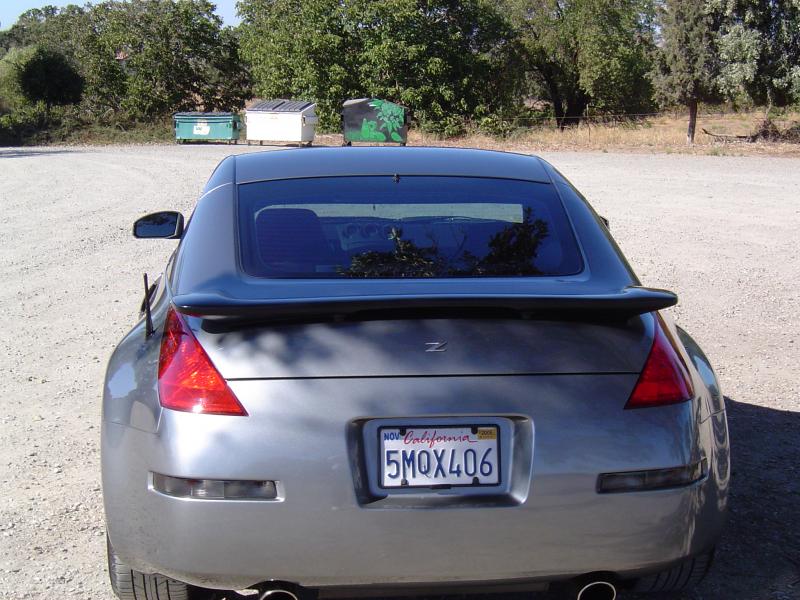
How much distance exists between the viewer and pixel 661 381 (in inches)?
109

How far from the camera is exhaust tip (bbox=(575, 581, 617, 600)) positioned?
2.75 metres

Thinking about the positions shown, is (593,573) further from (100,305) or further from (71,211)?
(71,211)

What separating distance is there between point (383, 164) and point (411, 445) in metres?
1.58

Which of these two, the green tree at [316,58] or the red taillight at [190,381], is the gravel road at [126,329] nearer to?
the red taillight at [190,381]

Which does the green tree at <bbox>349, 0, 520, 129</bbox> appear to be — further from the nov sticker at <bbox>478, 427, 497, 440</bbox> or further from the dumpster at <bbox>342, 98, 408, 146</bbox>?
the nov sticker at <bbox>478, 427, 497, 440</bbox>

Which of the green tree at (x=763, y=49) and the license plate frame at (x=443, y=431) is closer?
the license plate frame at (x=443, y=431)

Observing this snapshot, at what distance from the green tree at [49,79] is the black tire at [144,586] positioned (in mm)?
62045

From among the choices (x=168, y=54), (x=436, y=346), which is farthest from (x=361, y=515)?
(x=168, y=54)

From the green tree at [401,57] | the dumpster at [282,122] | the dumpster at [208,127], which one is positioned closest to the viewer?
the dumpster at [282,122]

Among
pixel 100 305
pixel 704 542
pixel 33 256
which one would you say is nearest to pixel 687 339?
pixel 704 542

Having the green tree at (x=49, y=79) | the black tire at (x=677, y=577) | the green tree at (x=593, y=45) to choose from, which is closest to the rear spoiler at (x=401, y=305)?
the black tire at (x=677, y=577)

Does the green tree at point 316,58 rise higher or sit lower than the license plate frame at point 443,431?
higher

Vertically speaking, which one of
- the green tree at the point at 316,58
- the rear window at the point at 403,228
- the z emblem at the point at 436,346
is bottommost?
the z emblem at the point at 436,346

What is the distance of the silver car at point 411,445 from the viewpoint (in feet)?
8.41
